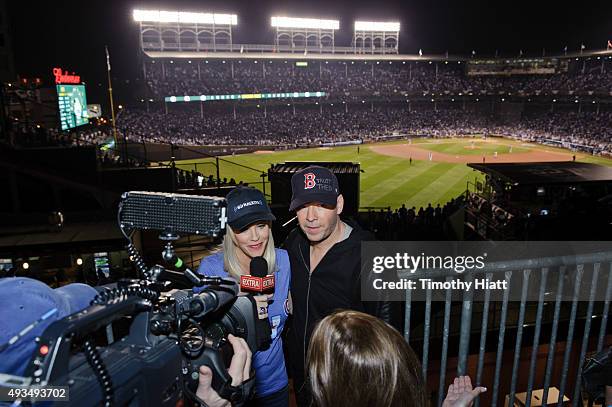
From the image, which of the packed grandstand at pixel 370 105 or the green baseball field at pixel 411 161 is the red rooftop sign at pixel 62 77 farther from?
the packed grandstand at pixel 370 105

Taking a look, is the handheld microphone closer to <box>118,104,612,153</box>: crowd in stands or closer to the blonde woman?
the blonde woman

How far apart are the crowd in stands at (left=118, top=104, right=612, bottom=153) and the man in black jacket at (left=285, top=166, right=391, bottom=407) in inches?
1626

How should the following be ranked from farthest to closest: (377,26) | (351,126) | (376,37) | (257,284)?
1. (376,37)
2. (377,26)
3. (351,126)
4. (257,284)

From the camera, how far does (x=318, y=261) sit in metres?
3.59

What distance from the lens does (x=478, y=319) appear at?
9.16 m

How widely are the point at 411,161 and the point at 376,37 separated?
4668 centimetres

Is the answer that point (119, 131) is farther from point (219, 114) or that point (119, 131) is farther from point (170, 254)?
point (170, 254)

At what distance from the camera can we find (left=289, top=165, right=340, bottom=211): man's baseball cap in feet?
12.0

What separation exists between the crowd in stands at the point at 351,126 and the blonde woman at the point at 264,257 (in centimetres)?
4150

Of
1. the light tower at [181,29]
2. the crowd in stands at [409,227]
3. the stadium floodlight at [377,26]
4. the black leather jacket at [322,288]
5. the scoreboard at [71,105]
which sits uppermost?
the stadium floodlight at [377,26]

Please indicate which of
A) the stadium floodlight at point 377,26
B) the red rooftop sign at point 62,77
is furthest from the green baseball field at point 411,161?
the stadium floodlight at point 377,26

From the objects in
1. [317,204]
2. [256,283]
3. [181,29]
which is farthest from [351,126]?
[256,283]

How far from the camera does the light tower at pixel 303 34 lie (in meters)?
66.1

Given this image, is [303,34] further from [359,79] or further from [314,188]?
[314,188]
